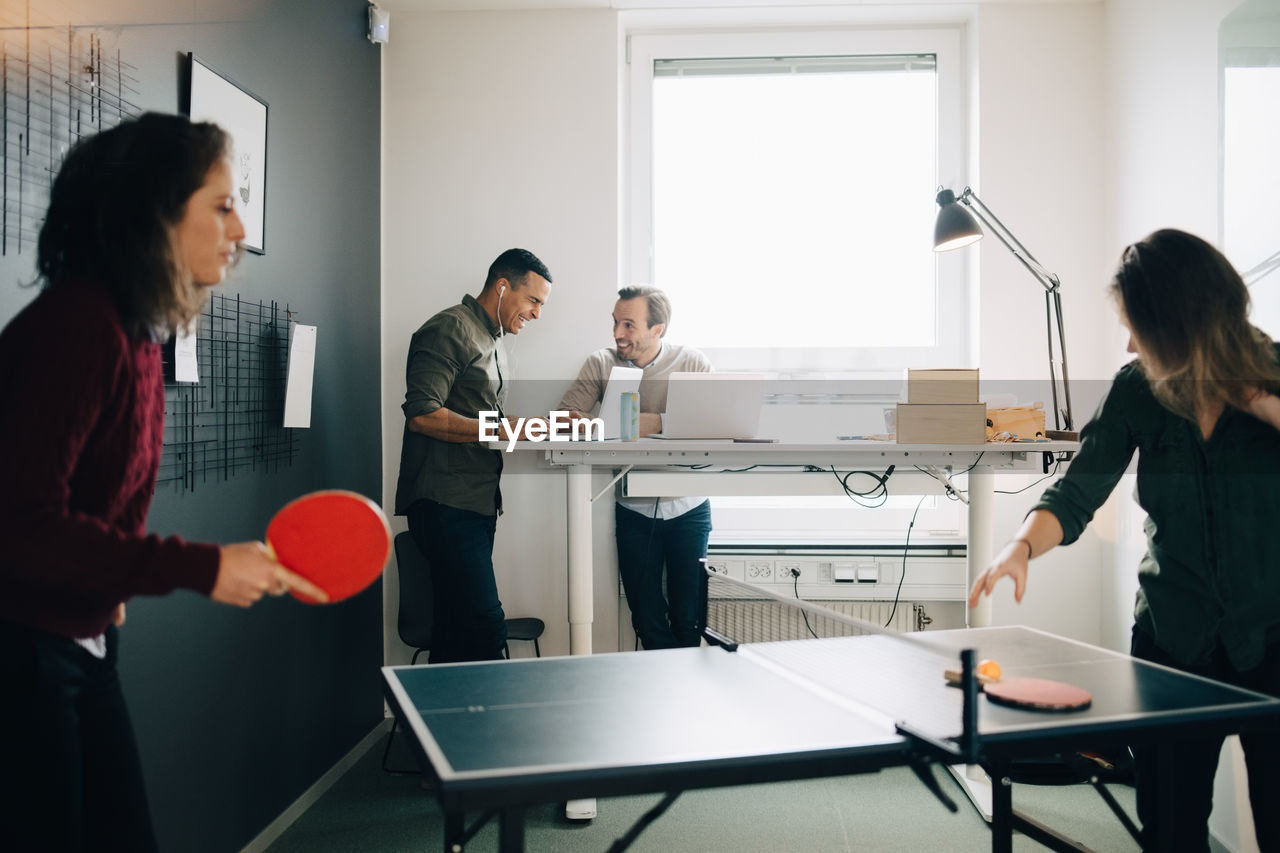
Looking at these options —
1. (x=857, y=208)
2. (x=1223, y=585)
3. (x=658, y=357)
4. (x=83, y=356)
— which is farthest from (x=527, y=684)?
(x=857, y=208)

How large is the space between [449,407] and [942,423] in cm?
160

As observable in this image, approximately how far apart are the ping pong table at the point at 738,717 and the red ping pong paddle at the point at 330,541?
0.25 metres

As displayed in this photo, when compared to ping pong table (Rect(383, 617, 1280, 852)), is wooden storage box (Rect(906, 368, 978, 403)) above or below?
above

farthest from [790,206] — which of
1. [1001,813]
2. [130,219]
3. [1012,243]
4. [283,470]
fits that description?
[130,219]

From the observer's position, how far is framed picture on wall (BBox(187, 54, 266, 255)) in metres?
2.37

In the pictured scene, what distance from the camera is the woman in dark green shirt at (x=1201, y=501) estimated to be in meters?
1.74

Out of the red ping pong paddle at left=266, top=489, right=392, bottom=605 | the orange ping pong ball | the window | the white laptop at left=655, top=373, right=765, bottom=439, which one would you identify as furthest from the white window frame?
the red ping pong paddle at left=266, top=489, right=392, bottom=605

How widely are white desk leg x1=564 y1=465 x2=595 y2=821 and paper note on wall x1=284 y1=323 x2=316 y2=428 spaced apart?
0.84 m

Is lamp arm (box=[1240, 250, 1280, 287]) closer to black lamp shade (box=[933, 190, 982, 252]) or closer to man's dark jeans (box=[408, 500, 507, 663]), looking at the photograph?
black lamp shade (box=[933, 190, 982, 252])

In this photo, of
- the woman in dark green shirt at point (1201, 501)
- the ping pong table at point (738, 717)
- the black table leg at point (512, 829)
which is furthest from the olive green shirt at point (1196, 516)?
the black table leg at point (512, 829)

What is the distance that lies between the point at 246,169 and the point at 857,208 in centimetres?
248

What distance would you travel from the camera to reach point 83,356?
44.8 inches

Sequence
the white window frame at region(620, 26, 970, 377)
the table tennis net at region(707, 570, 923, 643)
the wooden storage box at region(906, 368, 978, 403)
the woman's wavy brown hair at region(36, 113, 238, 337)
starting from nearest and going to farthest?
the woman's wavy brown hair at region(36, 113, 238, 337), the wooden storage box at region(906, 368, 978, 403), the table tennis net at region(707, 570, 923, 643), the white window frame at region(620, 26, 970, 377)

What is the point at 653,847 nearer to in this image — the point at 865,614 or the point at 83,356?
the point at 865,614
